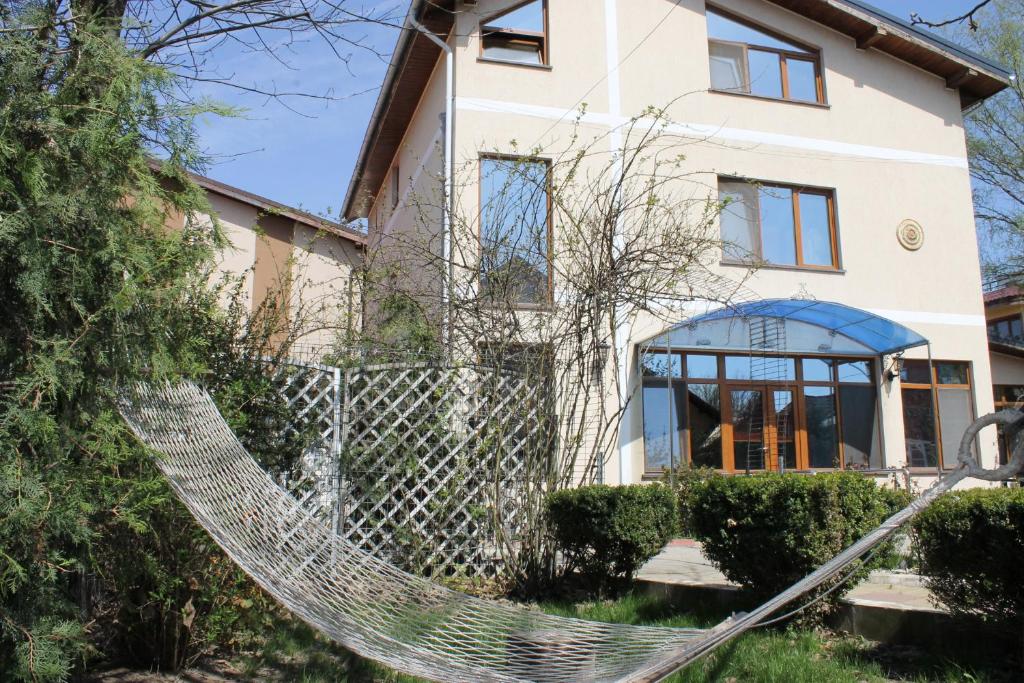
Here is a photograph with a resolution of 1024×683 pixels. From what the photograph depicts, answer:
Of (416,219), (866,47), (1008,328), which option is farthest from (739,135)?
(1008,328)

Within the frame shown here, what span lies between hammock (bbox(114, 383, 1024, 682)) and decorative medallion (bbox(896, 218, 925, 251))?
360 inches

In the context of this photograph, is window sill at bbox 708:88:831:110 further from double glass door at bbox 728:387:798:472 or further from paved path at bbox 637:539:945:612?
paved path at bbox 637:539:945:612

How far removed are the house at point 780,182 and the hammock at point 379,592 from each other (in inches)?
240

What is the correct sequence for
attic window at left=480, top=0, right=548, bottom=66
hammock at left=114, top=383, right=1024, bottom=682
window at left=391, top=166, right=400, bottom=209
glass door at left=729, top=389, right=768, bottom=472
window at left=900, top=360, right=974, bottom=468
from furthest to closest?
window at left=391, top=166, right=400, bottom=209 → window at left=900, top=360, right=974, bottom=468 → glass door at left=729, top=389, right=768, bottom=472 → attic window at left=480, top=0, right=548, bottom=66 → hammock at left=114, top=383, right=1024, bottom=682

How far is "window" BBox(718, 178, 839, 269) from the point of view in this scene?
10578 mm

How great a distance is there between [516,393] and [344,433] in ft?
4.02

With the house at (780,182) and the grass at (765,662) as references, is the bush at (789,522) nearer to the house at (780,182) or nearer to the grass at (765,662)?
the grass at (765,662)

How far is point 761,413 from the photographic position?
10.7 m

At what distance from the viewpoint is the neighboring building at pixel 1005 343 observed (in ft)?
50.6

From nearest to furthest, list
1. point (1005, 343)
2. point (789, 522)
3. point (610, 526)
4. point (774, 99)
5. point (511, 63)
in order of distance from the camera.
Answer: point (789, 522) < point (610, 526) < point (511, 63) < point (774, 99) < point (1005, 343)

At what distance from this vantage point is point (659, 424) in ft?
32.7

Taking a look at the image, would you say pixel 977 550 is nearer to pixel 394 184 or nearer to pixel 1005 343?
pixel 394 184

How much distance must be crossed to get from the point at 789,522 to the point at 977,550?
2.92 feet

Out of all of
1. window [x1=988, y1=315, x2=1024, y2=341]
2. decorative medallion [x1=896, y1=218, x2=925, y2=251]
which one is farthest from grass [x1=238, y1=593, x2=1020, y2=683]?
window [x1=988, y1=315, x2=1024, y2=341]
